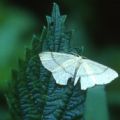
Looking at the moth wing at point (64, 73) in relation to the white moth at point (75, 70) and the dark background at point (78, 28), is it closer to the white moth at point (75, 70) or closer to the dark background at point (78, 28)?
the white moth at point (75, 70)

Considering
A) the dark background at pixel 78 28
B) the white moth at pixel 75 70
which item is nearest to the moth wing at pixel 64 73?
the white moth at pixel 75 70

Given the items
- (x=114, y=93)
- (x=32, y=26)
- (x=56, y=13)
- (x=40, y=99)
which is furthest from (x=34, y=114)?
(x=32, y=26)

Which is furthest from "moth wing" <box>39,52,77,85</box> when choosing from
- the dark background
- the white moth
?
the dark background

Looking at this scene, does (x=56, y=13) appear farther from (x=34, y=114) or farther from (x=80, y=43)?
(x=80, y=43)

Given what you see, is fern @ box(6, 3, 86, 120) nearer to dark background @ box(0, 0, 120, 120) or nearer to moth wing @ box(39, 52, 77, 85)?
moth wing @ box(39, 52, 77, 85)

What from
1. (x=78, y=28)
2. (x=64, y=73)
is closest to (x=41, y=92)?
(x=64, y=73)

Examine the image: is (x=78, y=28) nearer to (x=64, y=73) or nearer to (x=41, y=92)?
(x=64, y=73)
